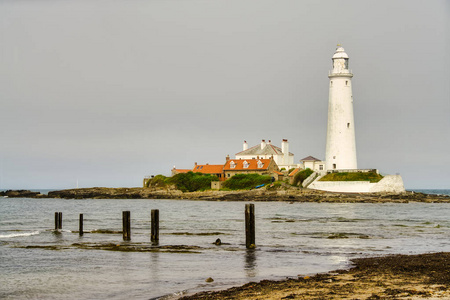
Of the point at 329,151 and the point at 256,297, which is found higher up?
the point at 329,151

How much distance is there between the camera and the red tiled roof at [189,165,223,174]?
98.2 meters

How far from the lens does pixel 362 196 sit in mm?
73438

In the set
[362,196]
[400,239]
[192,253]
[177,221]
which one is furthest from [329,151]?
[192,253]

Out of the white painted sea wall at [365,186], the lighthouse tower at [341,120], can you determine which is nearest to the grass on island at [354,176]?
the white painted sea wall at [365,186]

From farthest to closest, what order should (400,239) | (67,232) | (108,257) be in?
(67,232)
(400,239)
(108,257)

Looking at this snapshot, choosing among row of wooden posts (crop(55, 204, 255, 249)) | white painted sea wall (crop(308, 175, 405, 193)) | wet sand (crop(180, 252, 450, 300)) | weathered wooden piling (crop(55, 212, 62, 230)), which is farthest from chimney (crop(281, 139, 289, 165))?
wet sand (crop(180, 252, 450, 300))

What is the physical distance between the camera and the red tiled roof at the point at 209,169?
322 feet

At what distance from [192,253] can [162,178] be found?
263 ft

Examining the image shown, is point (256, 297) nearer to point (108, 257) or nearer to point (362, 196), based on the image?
point (108, 257)

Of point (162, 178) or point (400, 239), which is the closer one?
point (400, 239)

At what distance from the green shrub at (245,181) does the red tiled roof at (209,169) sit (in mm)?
6300

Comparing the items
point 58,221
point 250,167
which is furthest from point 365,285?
point 250,167

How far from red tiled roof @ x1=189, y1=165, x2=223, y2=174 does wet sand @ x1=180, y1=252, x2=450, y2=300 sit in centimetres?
7978

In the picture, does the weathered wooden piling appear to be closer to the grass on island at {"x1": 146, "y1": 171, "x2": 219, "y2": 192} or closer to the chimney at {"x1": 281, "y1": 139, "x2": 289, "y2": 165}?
the grass on island at {"x1": 146, "y1": 171, "x2": 219, "y2": 192}
